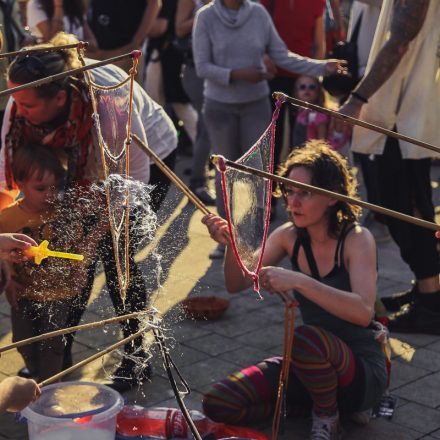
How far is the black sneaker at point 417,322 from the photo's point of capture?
4199 millimetres

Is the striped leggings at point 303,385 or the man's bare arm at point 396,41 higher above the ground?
the man's bare arm at point 396,41

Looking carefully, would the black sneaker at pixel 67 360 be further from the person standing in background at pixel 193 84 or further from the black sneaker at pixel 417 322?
the person standing in background at pixel 193 84

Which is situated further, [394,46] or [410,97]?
[410,97]

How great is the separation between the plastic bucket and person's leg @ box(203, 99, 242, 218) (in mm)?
2538

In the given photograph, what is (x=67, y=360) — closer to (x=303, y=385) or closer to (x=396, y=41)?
(x=303, y=385)

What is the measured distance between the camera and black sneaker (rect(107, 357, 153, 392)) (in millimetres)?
3616

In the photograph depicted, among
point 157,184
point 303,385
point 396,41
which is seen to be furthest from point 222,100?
point 303,385

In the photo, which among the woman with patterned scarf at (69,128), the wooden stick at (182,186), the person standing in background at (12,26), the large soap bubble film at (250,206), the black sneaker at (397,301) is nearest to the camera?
the large soap bubble film at (250,206)

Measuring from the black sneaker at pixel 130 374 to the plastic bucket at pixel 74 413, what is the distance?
0.59 m

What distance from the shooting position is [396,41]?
3992 millimetres

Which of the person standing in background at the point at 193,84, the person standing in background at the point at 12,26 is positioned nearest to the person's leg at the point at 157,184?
the person standing in background at the point at 193,84

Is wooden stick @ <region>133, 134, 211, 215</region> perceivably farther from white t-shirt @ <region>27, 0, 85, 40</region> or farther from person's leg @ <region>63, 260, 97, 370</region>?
white t-shirt @ <region>27, 0, 85, 40</region>

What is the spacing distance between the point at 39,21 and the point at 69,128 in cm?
261

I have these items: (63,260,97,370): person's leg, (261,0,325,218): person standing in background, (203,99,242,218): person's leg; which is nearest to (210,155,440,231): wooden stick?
(63,260,97,370): person's leg
